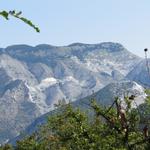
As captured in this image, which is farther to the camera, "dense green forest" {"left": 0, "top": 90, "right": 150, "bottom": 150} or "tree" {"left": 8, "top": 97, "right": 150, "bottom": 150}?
"tree" {"left": 8, "top": 97, "right": 150, "bottom": 150}

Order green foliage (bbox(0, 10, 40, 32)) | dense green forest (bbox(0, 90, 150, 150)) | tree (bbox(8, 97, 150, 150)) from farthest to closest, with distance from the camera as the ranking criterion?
tree (bbox(8, 97, 150, 150)), dense green forest (bbox(0, 90, 150, 150)), green foliage (bbox(0, 10, 40, 32))

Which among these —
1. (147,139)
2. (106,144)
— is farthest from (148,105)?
(147,139)

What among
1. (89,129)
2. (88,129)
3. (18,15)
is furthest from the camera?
(88,129)

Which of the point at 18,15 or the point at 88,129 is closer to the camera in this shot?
the point at 18,15

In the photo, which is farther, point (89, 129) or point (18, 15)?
point (89, 129)

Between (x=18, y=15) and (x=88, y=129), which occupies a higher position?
(x=18, y=15)

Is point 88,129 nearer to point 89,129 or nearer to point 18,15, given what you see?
point 89,129

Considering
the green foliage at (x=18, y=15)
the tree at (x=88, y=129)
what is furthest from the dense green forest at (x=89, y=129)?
the green foliage at (x=18, y=15)

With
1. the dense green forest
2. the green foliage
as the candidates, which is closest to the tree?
the dense green forest

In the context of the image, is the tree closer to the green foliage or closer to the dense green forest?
the dense green forest

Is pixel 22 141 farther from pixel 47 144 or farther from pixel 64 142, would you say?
pixel 64 142

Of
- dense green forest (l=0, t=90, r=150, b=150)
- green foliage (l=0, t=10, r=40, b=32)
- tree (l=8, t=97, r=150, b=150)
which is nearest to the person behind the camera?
green foliage (l=0, t=10, r=40, b=32)

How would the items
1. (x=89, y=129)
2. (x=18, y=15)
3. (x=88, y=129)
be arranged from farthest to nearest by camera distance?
(x=88, y=129) < (x=89, y=129) < (x=18, y=15)

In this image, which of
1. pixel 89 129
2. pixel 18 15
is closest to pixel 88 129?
pixel 89 129
